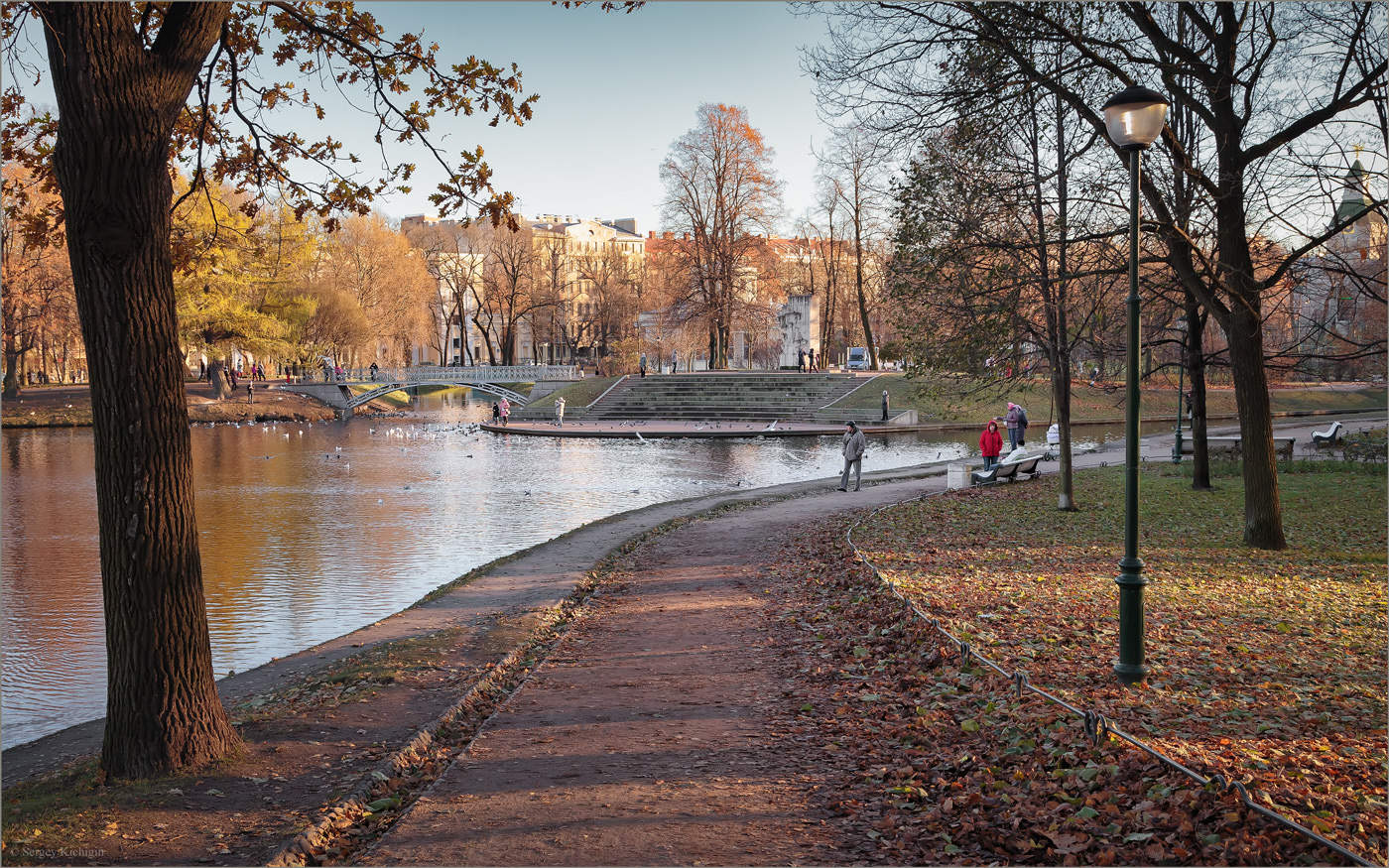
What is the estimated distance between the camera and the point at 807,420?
51562 mm

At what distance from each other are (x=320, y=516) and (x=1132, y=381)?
18870mm

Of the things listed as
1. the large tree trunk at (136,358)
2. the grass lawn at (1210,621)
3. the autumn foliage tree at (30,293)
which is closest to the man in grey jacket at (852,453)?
the grass lawn at (1210,621)

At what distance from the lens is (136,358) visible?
21.3 ft

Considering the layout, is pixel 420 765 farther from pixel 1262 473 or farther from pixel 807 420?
pixel 807 420

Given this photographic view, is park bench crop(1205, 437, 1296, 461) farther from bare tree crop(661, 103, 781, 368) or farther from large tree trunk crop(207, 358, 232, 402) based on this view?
large tree trunk crop(207, 358, 232, 402)

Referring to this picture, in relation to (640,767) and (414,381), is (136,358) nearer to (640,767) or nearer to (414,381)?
(640,767)

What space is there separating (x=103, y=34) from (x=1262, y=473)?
13455 millimetres

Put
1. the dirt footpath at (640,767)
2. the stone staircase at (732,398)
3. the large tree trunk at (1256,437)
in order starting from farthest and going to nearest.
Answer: the stone staircase at (732,398)
the large tree trunk at (1256,437)
the dirt footpath at (640,767)

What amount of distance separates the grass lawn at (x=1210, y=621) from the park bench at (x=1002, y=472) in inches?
186

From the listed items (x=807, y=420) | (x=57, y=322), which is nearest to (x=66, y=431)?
(x=57, y=322)

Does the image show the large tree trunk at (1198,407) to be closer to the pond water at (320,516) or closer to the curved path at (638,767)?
the pond water at (320,516)

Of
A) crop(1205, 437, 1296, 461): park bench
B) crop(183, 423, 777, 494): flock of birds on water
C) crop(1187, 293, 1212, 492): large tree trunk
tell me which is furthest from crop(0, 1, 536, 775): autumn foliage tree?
crop(183, 423, 777, 494): flock of birds on water

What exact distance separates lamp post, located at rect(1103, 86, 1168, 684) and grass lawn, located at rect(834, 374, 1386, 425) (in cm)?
4146

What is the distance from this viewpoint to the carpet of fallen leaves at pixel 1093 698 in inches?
196
